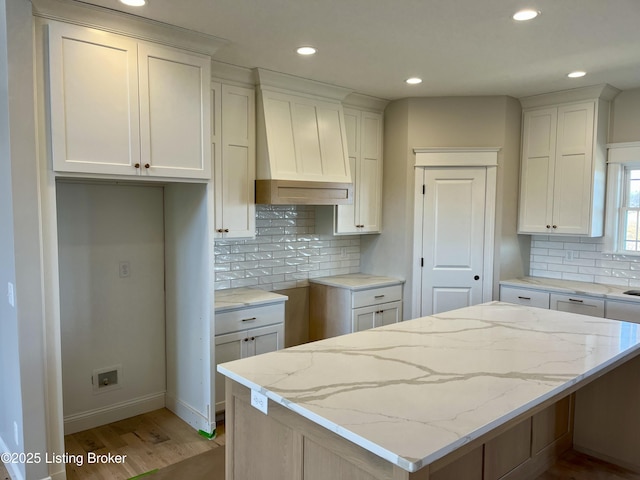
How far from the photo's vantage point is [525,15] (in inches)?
101

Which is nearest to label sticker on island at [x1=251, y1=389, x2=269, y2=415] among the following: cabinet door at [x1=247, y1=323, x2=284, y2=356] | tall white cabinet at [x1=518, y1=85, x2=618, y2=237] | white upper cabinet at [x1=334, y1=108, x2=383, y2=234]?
cabinet door at [x1=247, y1=323, x2=284, y2=356]

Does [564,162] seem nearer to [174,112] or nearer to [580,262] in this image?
[580,262]

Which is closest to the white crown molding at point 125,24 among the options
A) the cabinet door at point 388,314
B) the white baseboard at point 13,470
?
the white baseboard at point 13,470

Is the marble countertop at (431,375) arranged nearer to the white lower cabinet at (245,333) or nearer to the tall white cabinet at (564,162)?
the white lower cabinet at (245,333)

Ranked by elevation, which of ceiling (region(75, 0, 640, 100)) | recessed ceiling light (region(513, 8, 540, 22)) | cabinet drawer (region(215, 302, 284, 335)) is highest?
ceiling (region(75, 0, 640, 100))

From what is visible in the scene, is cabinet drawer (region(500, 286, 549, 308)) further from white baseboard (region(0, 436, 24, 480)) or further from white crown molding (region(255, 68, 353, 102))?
white baseboard (region(0, 436, 24, 480))

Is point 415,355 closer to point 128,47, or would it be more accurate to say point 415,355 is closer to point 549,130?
point 128,47

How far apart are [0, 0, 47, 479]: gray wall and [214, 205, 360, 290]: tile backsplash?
61.0 inches

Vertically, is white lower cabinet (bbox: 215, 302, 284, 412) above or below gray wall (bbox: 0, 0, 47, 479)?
below

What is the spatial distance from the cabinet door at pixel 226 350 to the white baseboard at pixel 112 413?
0.59m

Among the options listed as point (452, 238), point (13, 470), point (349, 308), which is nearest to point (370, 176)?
point (452, 238)

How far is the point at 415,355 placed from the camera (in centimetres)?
212

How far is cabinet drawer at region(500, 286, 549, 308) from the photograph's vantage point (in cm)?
414

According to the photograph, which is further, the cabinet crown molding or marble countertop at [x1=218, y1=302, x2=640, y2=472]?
the cabinet crown molding
